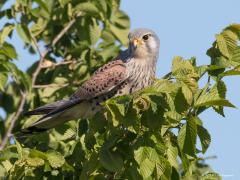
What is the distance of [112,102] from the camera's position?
4938 mm

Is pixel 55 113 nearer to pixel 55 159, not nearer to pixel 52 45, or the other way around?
pixel 52 45

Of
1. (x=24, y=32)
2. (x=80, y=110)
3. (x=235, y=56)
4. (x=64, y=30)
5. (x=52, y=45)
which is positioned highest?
(x=235, y=56)

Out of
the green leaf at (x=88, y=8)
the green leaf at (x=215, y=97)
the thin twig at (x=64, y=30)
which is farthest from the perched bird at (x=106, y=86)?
the green leaf at (x=215, y=97)

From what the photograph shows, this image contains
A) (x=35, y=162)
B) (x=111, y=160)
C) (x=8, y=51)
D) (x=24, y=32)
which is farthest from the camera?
(x=24, y=32)

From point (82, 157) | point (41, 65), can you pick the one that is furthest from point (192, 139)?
point (41, 65)

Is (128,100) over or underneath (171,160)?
over

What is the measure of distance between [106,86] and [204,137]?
2.54 metres

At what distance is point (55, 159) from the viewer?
5398 mm

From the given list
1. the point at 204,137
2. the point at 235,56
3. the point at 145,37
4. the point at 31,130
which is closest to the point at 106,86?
the point at 145,37

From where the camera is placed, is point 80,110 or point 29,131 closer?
point 29,131

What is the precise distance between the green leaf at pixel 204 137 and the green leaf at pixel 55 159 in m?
1.02

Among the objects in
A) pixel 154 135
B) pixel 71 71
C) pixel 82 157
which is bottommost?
pixel 71 71

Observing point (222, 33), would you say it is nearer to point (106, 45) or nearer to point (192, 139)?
point (192, 139)

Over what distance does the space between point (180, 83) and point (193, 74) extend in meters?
0.15
